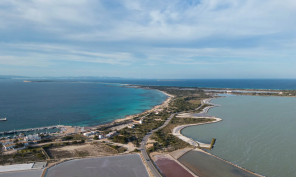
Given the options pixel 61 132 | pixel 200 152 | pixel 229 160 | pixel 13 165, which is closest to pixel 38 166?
pixel 13 165

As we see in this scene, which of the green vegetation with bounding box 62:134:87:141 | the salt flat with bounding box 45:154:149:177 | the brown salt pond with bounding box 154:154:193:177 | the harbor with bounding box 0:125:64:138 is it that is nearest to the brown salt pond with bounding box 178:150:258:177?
the brown salt pond with bounding box 154:154:193:177

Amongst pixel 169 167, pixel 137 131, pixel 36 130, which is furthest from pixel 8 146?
pixel 169 167

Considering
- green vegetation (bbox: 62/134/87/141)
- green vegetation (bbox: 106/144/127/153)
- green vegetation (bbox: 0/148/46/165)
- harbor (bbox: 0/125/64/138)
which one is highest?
green vegetation (bbox: 106/144/127/153)

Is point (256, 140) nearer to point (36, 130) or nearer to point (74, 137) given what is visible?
point (74, 137)

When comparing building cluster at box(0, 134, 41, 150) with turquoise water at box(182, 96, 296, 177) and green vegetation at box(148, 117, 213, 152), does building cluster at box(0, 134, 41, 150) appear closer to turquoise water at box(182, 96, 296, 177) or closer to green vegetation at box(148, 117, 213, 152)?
green vegetation at box(148, 117, 213, 152)

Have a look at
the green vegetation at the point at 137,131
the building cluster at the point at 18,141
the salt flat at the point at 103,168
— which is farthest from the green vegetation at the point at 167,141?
the building cluster at the point at 18,141
